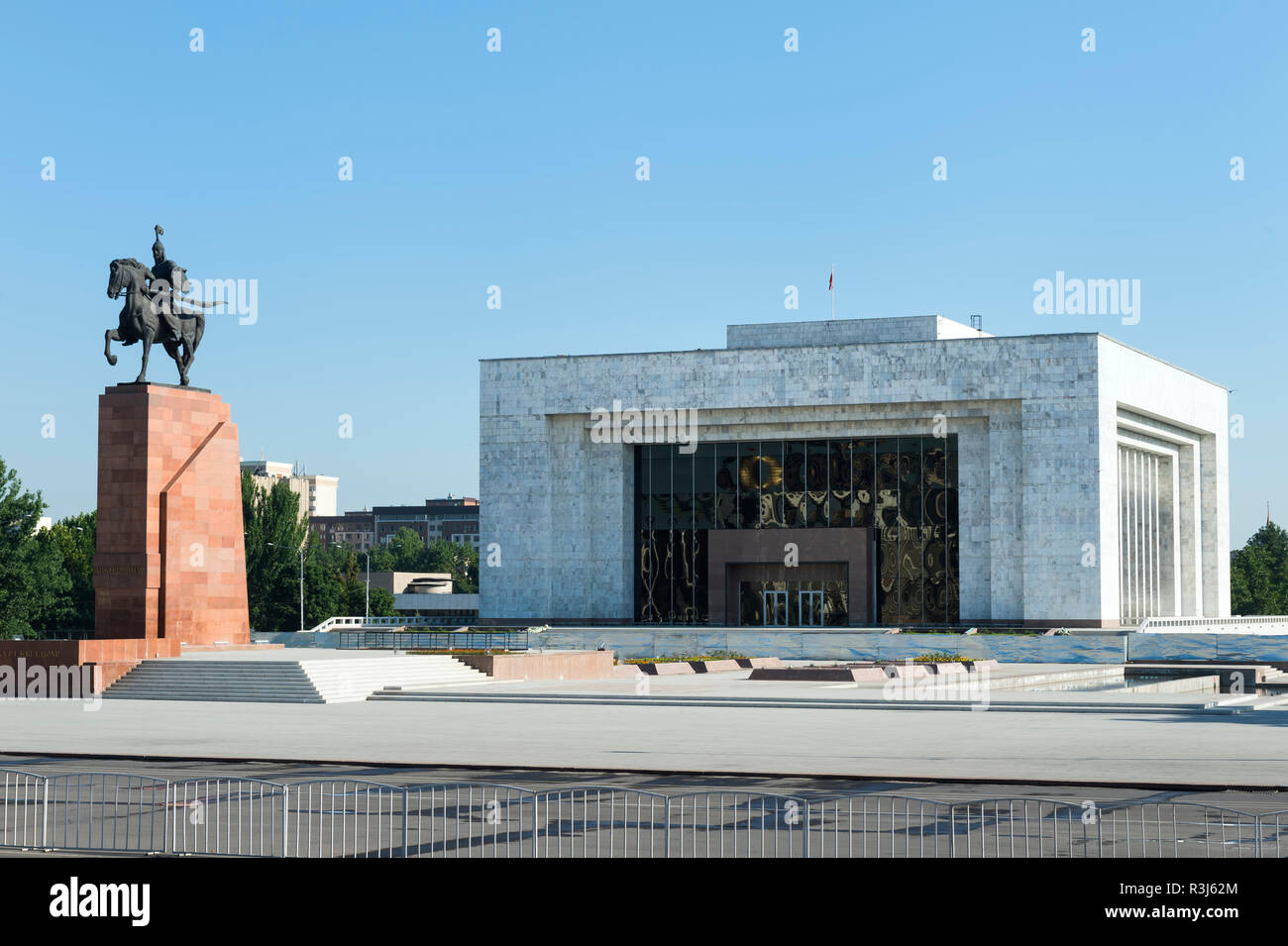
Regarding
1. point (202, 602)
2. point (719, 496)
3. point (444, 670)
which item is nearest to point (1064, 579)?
point (719, 496)

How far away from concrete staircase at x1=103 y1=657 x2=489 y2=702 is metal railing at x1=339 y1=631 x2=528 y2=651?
57.9ft

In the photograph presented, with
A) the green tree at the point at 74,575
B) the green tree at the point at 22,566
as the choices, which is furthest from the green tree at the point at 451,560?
the green tree at the point at 22,566

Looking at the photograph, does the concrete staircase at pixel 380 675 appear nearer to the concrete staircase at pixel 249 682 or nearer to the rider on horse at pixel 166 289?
the concrete staircase at pixel 249 682

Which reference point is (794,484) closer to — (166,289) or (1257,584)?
(166,289)

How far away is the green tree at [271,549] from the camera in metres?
89.8

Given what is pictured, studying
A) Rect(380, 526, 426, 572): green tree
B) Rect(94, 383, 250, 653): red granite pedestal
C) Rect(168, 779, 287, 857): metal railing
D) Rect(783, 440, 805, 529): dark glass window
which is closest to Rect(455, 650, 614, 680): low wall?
Rect(94, 383, 250, 653): red granite pedestal

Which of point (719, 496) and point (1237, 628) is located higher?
point (719, 496)

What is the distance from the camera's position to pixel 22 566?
243 feet

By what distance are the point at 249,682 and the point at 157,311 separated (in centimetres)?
1026

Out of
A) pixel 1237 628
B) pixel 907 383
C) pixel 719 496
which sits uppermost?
pixel 907 383

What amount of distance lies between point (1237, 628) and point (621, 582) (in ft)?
92.3

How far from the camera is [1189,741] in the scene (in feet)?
75.9
